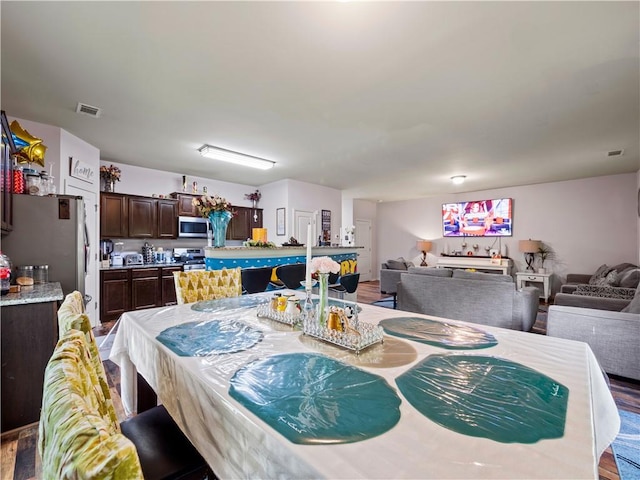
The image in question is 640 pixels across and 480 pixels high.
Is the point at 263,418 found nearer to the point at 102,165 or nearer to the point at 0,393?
the point at 0,393

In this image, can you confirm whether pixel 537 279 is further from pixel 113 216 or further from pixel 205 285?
pixel 113 216

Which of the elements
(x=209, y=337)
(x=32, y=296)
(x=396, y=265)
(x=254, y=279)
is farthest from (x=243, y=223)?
(x=209, y=337)

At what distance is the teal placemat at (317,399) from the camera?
668 millimetres

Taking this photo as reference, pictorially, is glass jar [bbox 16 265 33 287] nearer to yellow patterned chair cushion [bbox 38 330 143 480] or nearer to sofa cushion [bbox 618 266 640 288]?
yellow patterned chair cushion [bbox 38 330 143 480]

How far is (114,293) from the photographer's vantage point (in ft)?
14.3

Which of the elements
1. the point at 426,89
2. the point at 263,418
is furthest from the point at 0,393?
the point at 426,89

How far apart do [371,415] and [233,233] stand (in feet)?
18.4

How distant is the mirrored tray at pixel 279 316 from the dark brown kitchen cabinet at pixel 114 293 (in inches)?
153

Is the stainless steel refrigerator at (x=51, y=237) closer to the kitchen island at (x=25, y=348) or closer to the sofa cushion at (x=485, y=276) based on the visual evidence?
the kitchen island at (x=25, y=348)

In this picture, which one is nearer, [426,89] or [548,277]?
[426,89]

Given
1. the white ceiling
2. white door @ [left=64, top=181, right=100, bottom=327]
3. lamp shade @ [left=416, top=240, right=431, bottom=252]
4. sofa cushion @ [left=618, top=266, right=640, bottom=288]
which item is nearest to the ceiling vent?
the white ceiling

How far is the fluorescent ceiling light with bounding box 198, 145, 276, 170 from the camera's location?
392cm

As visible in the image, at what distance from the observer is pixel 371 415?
0.73m

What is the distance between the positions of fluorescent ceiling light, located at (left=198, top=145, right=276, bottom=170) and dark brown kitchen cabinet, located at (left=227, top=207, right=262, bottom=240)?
5.38ft
